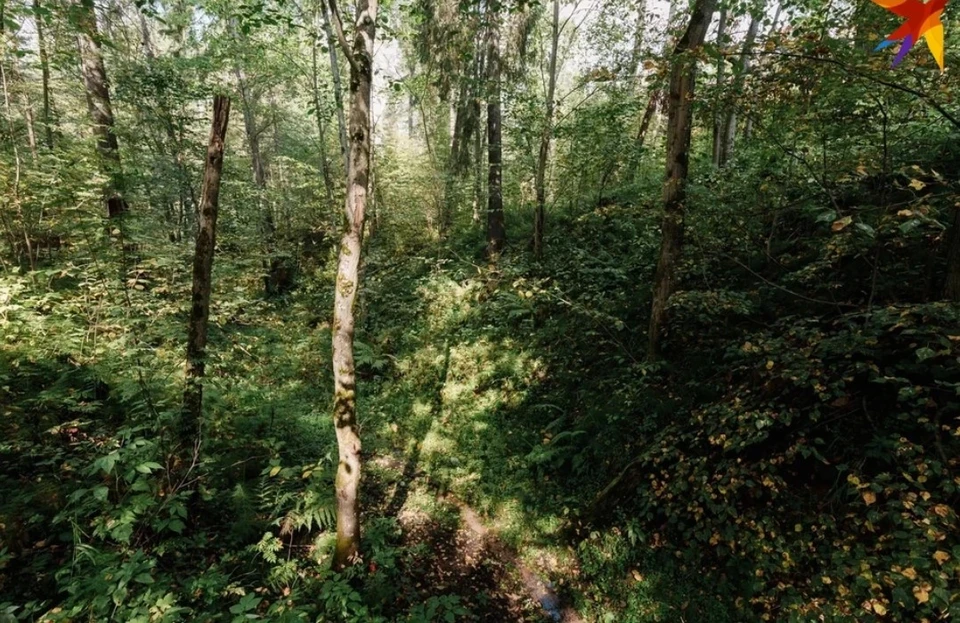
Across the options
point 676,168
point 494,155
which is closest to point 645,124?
point 494,155

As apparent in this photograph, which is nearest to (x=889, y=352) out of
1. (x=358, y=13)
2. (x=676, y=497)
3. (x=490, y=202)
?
(x=676, y=497)

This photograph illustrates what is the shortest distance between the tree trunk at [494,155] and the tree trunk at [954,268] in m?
9.65

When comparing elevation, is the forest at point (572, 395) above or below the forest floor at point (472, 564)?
above

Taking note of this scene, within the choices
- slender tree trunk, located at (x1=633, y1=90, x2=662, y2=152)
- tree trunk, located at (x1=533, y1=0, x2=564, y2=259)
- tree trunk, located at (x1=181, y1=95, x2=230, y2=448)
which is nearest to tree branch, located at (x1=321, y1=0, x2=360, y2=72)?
tree trunk, located at (x1=181, y1=95, x2=230, y2=448)

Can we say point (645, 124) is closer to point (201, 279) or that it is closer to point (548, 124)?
point (548, 124)

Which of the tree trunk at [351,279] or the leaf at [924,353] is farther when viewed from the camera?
the tree trunk at [351,279]

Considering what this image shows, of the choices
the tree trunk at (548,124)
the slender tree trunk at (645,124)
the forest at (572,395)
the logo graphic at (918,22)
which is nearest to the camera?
the logo graphic at (918,22)

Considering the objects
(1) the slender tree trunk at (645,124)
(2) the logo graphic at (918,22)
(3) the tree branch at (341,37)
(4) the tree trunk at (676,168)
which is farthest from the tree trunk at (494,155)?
(2) the logo graphic at (918,22)

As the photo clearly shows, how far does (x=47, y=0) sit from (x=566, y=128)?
30.3ft

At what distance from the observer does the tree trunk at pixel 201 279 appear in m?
5.34

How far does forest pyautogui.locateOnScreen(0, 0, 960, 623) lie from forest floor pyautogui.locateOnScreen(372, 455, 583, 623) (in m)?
0.05

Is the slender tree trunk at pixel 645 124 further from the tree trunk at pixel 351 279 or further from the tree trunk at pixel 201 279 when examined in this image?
the tree trunk at pixel 201 279

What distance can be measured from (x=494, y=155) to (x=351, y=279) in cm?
906

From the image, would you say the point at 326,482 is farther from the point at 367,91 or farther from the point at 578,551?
the point at 367,91
